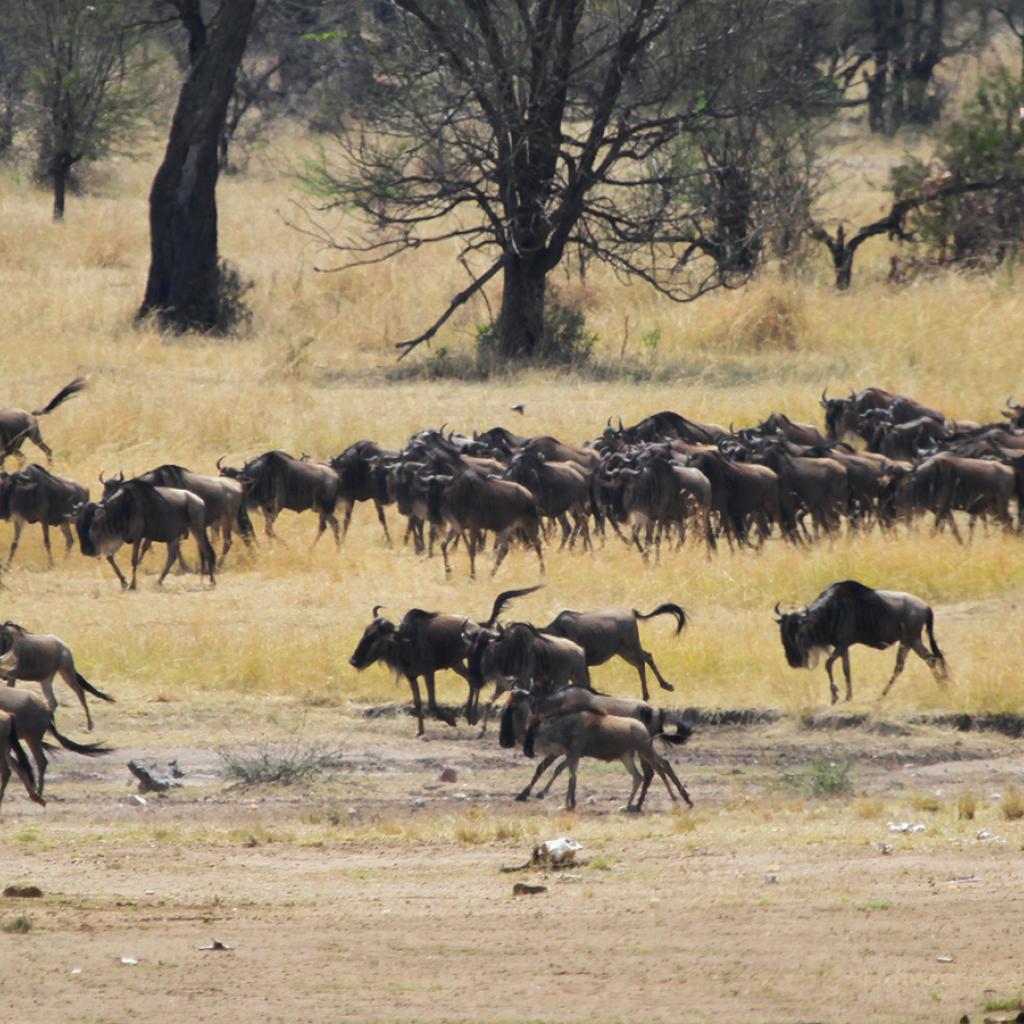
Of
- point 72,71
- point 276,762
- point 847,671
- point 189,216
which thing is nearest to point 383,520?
point 847,671

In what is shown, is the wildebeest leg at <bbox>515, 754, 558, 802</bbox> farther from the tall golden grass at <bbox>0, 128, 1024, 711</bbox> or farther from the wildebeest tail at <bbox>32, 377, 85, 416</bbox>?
the wildebeest tail at <bbox>32, 377, 85, 416</bbox>

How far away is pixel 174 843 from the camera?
888 cm

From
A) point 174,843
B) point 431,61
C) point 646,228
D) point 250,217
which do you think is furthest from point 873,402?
point 250,217

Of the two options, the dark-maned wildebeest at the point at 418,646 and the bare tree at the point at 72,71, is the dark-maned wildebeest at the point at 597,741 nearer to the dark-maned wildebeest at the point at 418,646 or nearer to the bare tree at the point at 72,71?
the dark-maned wildebeest at the point at 418,646

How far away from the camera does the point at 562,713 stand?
9.46 m

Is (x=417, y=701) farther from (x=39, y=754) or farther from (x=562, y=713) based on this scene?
(x=39, y=754)

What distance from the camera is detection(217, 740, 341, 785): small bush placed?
10258 millimetres

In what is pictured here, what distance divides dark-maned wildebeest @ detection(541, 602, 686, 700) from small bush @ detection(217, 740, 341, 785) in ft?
4.61

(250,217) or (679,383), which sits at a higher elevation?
(250,217)

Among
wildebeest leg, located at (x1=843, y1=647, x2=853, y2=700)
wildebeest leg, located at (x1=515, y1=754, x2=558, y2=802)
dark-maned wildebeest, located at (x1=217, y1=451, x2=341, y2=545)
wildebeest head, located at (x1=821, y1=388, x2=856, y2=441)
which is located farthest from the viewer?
wildebeest head, located at (x1=821, y1=388, x2=856, y2=441)

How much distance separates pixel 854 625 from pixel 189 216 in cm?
1854

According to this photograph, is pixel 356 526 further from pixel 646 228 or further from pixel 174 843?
pixel 174 843

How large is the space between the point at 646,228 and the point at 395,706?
13913mm

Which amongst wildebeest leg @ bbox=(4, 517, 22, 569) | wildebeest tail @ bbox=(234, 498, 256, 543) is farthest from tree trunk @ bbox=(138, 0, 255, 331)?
wildebeest leg @ bbox=(4, 517, 22, 569)
